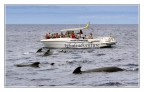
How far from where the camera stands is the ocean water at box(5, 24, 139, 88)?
55156 mm

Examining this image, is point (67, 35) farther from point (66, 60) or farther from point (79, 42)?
point (66, 60)

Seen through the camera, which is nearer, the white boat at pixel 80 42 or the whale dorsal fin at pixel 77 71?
the whale dorsal fin at pixel 77 71

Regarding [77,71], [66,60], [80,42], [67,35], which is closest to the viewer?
[77,71]

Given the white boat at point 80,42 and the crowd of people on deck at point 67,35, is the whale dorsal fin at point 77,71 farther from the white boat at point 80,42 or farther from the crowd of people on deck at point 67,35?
the crowd of people on deck at point 67,35

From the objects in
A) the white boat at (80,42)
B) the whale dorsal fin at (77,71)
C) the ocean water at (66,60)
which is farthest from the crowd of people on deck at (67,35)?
the whale dorsal fin at (77,71)

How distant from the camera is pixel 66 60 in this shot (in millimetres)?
55688

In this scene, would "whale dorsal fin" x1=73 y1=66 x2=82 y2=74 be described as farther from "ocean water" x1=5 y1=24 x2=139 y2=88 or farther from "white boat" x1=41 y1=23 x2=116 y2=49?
"white boat" x1=41 y1=23 x2=116 y2=49

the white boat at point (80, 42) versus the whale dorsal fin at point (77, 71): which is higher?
the white boat at point (80, 42)

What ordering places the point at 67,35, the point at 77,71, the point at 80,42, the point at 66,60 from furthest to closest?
1. the point at 80,42
2. the point at 67,35
3. the point at 66,60
4. the point at 77,71

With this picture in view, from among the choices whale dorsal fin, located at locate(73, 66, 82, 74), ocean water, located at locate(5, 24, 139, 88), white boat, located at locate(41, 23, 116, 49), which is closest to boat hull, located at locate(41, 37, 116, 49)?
white boat, located at locate(41, 23, 116, 49)

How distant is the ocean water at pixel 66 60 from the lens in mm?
55156

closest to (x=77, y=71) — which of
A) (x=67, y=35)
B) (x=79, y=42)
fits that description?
(x=79, y=42)
